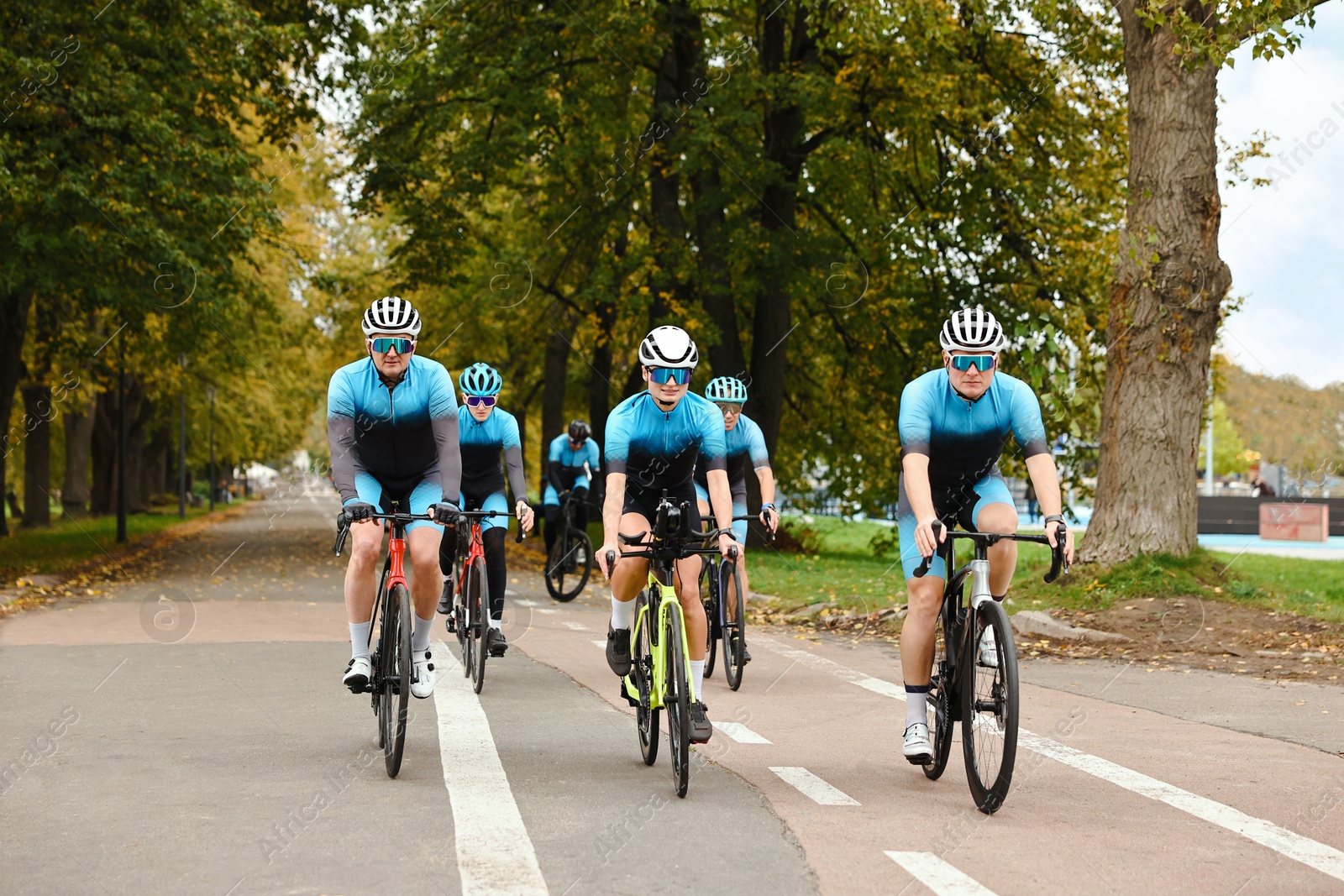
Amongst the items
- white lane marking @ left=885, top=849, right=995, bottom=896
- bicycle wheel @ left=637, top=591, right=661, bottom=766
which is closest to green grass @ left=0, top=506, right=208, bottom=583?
bicycle wheel @ left=637, top=591, right=661, bottom=766

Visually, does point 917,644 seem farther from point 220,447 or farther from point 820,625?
point 220,447

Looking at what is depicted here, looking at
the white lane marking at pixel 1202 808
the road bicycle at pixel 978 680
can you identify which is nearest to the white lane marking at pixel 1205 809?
the white lane marking at pixel 1202 808

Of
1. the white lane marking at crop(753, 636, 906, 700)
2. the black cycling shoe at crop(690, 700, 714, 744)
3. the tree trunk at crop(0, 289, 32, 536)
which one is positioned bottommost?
the white lane marking at crop(753, 636, 906, 700)

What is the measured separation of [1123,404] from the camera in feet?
43.7

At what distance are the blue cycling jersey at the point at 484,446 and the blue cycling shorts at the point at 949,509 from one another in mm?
4215

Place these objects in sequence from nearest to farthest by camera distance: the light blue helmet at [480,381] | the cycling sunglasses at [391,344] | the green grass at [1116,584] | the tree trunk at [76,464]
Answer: the cycling sunglasses at [391,344]
the light blue helmet at [480,381]
the green grass at [1116,584]
the tree trunk at [76,464]

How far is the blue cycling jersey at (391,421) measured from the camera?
21.7ft

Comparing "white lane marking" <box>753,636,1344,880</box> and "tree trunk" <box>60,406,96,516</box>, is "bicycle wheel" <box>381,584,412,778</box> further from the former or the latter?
"tree trunk" <box>60,406,96,516</box>

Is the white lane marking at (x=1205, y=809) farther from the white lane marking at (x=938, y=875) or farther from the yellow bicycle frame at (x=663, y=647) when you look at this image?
the yellow bicycle frame at (x=663, y=647)

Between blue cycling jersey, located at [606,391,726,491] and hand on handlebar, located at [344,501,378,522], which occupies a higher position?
blue cycling jersey, located at [606,391,726,491]

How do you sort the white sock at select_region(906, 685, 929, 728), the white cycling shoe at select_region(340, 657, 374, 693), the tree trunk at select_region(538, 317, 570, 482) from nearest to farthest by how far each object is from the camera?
the white sock at select_region(906, 685, 929, 728), the white cycling shoe at select_region(340, 657, 374, 693), the tree trunk at select_region(538, 317, 570, 482)

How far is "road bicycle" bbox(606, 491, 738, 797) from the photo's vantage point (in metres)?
5.89

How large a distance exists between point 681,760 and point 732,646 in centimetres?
356

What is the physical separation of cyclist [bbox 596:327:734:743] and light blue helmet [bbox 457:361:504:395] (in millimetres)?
2850
